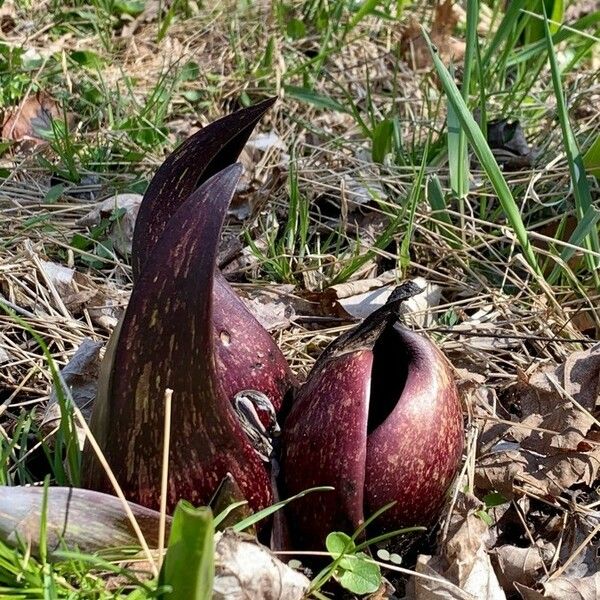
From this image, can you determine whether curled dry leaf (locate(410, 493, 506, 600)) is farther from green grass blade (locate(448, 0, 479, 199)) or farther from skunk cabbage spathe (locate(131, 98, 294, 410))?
green grass blade (locate(448, 0, 479, 199))

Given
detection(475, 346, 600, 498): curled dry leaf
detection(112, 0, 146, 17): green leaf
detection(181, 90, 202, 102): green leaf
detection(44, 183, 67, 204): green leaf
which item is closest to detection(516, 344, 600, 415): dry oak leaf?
detection(475, 346, 600, 498): curled dry leaf

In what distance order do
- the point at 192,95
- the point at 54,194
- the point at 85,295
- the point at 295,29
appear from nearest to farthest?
the point at 85,295, the point at 54,194, the point at 192,95, the point at 295,29

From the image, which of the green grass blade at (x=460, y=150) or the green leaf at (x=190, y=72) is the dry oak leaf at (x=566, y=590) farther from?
the green leaf at (x=190, y=72)

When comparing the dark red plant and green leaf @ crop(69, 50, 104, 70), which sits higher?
green leaf @ crop(69, 50, 104, 70)

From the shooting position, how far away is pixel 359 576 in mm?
1118

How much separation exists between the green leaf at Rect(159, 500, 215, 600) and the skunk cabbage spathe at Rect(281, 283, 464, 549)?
0.89ft

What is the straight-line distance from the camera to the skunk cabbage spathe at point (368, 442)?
1.12 m

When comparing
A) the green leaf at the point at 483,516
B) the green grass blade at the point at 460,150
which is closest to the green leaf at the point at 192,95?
the green grass blade at the point at 460,150

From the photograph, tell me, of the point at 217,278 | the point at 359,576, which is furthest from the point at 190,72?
the point at 359,576

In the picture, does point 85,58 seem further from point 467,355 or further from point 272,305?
point 467,355

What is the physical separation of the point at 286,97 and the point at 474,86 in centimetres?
57

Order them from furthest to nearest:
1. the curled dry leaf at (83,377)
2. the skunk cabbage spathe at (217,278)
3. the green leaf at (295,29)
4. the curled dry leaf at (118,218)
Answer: the green leaf at (295,29)
the curled dry leaf at (118,218)
the curled dry leaf at (83,377)
the skunk cabbage spathe at (217,278)

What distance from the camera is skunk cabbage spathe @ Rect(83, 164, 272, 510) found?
0.98m

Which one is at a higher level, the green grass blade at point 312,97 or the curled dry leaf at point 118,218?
the green grass blade at point 312,97
